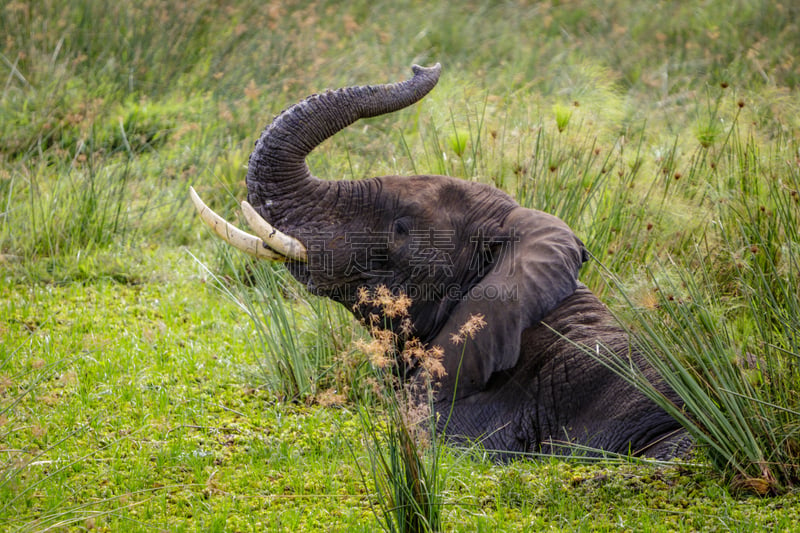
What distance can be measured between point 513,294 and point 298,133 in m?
1.24

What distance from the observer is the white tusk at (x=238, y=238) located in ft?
14.4

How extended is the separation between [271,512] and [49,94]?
7.04 meters

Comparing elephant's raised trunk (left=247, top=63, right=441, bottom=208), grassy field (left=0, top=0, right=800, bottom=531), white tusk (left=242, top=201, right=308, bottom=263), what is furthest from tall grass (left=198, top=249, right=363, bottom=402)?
elephant's raised trunk (left=247, top=63, right=441, bottom=208)

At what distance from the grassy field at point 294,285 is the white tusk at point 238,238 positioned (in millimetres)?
733

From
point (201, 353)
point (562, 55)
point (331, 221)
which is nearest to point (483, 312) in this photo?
point (331, 221)

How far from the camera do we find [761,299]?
13.0 ft

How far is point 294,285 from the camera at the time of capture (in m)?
6.66

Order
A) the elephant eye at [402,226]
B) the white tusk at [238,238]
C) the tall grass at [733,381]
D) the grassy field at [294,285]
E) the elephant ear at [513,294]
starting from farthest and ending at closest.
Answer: the elephant eye at [402,226]
the white tusk at [238,238]
the elephant ear at [513,294]
the grassy field at [294,285]
the tall grass at [733,381]

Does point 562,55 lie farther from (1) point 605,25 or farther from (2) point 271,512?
Answer: (2) point 271,512

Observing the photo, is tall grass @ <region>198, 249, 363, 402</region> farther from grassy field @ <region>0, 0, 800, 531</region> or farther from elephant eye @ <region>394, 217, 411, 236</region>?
elephant eye @ <region>394, 217, 411, 236</region>

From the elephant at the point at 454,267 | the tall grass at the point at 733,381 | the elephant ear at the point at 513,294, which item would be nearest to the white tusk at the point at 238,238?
the elephant at the point at 454,267

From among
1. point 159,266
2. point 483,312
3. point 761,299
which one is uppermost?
point 761,299

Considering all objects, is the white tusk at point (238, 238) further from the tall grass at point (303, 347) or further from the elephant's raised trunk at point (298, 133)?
the tall grass at point (303, 347)

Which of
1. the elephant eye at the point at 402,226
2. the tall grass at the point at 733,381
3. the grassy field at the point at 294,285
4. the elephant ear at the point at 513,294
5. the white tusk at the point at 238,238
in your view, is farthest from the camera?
the elephant eye at the point at 402,226
